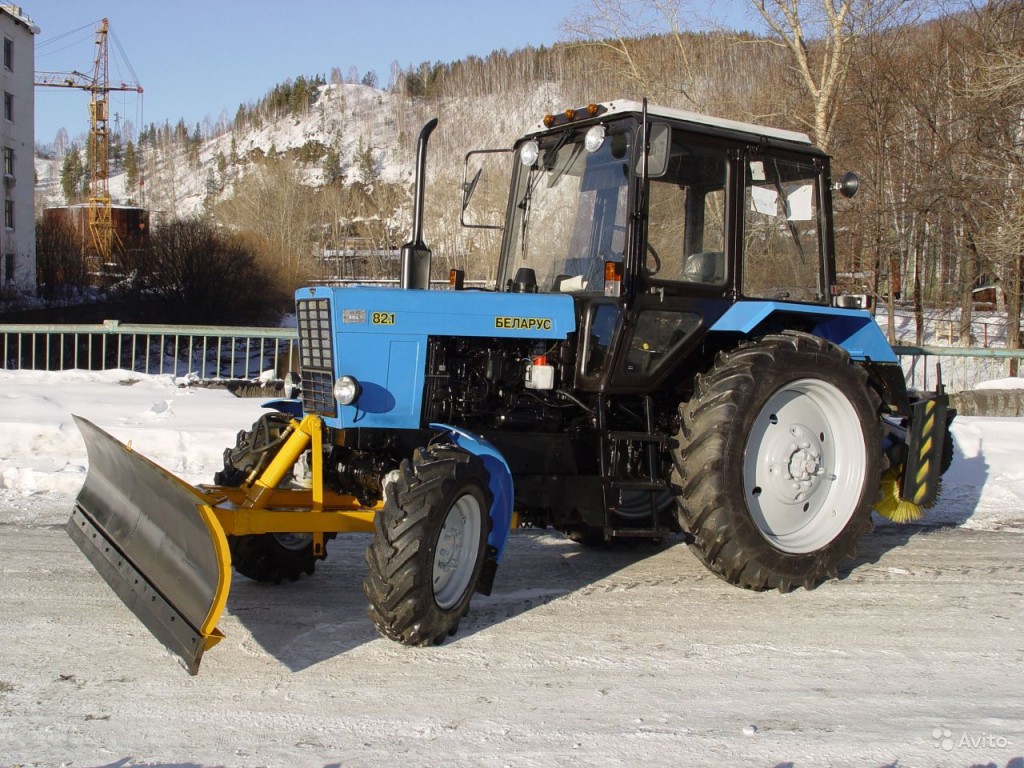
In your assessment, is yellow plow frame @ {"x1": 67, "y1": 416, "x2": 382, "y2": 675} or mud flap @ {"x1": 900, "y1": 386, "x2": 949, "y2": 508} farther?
mud flap @ {"x1": 900, "y1": 386, "x2": 949, "y2": 508}

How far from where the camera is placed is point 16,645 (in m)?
4.22

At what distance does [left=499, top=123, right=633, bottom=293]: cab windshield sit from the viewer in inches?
206

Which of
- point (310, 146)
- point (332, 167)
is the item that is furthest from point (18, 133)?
point (310, 146)

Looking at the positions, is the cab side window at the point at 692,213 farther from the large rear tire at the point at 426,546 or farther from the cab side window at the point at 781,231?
the large rear tire at the point at 426,546

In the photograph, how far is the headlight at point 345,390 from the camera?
4609mm

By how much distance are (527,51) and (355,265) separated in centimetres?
6834

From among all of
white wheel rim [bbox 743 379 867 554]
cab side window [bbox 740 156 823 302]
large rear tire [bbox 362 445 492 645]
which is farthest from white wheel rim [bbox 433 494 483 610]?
cab side window [bbox 740 156 823 302]

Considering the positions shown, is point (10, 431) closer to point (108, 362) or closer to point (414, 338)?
point (414, 338)

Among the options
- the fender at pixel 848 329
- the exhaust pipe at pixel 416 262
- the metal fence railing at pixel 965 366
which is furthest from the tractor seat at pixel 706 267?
the metal fence railing at pixel 965 366

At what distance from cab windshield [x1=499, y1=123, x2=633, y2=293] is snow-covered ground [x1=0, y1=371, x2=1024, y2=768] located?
177 cm

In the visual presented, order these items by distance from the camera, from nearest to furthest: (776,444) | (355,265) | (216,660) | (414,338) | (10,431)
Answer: (216,660), (414,338), (776,444), (10,431), (355,265)

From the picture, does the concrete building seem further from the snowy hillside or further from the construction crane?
the snowy hillside

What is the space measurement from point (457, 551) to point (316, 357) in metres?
1.24

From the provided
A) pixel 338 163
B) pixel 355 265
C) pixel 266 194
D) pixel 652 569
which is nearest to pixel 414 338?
pixel 652 569
